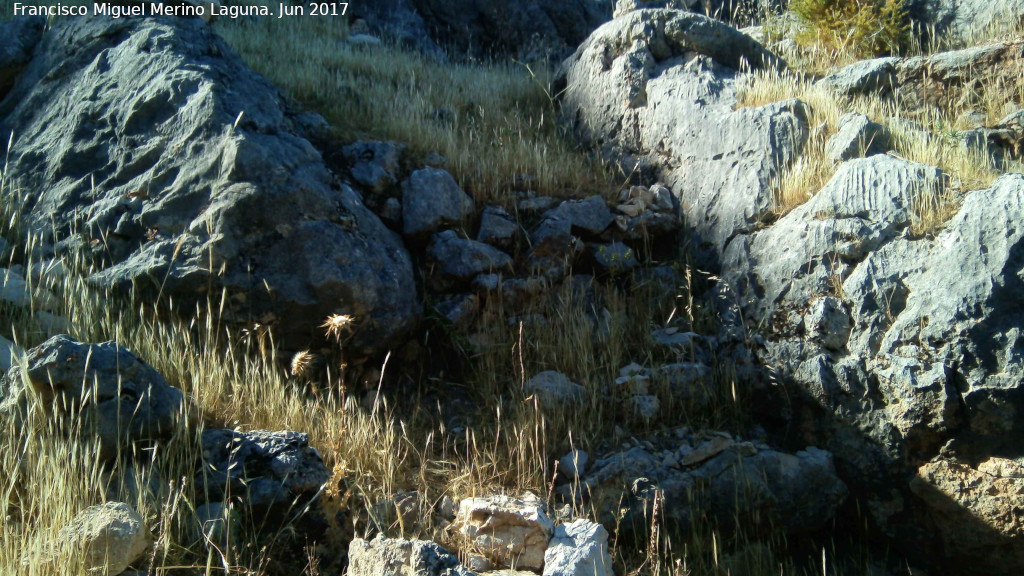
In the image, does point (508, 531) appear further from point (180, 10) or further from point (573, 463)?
point (180, 10)

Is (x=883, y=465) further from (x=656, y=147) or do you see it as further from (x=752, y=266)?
(x=656, y=147)

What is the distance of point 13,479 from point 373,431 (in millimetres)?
1580

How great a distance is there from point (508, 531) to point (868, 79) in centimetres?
521

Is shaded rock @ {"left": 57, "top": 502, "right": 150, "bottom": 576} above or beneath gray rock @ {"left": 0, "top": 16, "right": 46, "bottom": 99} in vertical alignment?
beneath

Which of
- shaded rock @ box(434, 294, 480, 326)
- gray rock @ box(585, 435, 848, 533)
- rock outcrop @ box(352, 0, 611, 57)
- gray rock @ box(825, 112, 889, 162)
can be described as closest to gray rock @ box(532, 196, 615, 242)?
shaded rock @ box(434, 294, 480, 326)

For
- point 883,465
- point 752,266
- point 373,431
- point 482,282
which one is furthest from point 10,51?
point 883,465

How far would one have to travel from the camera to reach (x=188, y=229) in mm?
4688

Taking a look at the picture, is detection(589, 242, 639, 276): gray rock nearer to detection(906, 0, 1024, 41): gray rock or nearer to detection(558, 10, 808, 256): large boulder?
detection(558, 10, 808, 256): large boulder

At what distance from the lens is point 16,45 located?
20.7 ft

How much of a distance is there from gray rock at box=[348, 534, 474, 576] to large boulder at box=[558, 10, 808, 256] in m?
3.25

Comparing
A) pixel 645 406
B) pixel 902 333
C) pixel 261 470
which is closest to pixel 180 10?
pixel 261 470

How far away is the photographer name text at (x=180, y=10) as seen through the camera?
622 centimetres

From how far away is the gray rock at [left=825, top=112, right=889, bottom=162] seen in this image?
A: 5.43 meters

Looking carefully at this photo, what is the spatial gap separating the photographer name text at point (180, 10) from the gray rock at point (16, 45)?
0.20m
